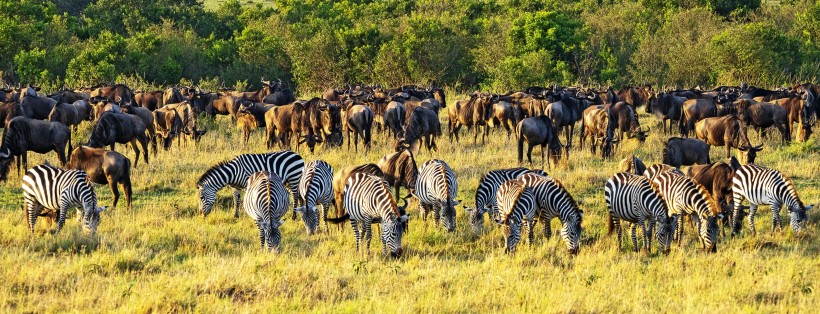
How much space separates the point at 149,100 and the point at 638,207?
70.9 ft

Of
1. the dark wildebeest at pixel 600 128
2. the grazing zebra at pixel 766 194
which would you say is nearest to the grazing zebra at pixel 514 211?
the grazing zebra at pixel 766 194

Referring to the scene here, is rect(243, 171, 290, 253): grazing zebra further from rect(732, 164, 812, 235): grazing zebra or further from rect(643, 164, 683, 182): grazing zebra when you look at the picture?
rect(732, 164, 812, 235): grazing zebra

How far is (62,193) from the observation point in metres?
13.3

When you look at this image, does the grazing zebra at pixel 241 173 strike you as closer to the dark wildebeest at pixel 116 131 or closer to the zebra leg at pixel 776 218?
the dark wildebeest at pixel 116 131

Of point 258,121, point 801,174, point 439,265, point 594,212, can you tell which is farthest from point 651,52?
point 439,265

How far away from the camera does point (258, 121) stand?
91.9 ft

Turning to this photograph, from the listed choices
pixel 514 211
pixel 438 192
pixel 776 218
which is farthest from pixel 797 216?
pixel 438 192

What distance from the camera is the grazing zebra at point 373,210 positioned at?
12.3 metres

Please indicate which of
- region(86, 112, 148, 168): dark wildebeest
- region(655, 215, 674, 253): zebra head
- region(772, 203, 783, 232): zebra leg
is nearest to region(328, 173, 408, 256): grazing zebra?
region(655, 215, 674, 253): zebra head

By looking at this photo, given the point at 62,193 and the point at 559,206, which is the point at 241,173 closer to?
the point at 62,193

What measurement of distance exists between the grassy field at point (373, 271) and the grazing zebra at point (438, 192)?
250 mm

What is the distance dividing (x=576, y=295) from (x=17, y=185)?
40.1ft

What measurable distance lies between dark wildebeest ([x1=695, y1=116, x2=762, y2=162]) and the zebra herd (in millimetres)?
7620

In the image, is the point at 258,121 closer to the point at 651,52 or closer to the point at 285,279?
the point at 285,279
